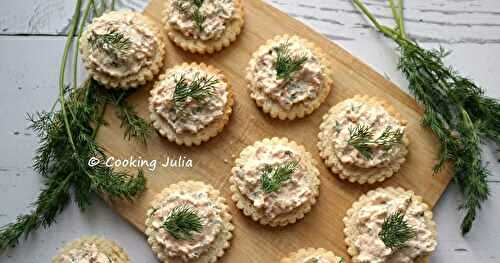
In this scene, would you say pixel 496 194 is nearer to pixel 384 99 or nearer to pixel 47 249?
pixel 384 99

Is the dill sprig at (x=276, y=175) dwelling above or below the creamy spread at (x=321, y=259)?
Answer: above

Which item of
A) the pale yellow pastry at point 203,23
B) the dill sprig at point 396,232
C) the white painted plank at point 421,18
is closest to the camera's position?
the dill sprig at point 396,232

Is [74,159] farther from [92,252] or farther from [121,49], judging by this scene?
[121,49]

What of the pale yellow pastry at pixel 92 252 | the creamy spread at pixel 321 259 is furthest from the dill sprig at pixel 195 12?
the creamy spread at pixel 321 259

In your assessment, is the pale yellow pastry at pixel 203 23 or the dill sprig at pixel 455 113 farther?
the pale yellow pastry at pixel 203 23

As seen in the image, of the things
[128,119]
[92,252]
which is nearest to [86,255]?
[92,252]

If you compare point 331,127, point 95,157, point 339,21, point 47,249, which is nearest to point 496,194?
point 331,127

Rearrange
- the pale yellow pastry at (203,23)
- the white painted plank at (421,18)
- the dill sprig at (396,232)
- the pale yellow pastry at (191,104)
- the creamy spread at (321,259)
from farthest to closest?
1. the white painted plank at (421,18)
2. the pale yellow pastry at (203,23)
3. the pale yellow pastry at (191,104)
4. the creamy spread at (321,259)
5. the dill sprig at (396,232)

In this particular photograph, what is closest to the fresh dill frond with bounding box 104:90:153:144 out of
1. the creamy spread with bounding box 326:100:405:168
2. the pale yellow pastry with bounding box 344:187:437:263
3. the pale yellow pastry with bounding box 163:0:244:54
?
the pale yellow pastry with bounding box 163:0:244:54

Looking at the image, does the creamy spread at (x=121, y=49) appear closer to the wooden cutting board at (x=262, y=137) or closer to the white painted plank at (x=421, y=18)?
the wooden cutting board at (x=262, y=137)
